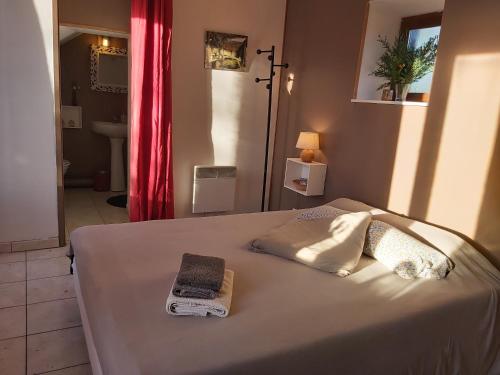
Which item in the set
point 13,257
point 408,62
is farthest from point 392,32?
point 13,257

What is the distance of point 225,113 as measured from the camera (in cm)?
408

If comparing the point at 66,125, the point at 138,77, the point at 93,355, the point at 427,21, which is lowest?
the point at 93,355

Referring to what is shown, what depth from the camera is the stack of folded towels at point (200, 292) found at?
62.1 inches

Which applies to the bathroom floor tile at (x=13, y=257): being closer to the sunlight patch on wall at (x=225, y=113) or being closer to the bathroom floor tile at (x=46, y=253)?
the bathroom floor tile at (x=46, y=253)

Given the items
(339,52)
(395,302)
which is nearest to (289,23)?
(339,52)

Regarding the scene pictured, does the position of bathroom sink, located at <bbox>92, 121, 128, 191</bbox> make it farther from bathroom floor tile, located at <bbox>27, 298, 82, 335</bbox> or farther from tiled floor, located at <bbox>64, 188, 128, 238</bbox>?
bathroom floor tile, located at <bbox>27, 298, 82, 335</bbox>

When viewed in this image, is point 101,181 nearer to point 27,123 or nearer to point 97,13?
point 27,123

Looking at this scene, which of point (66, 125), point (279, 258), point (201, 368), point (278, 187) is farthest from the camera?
point (66, 125)

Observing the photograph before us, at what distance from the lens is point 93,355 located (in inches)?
68.0

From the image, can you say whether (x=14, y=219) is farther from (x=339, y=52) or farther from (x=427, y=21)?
(x=427, y=21)

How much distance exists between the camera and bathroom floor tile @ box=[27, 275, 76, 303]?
102 inches

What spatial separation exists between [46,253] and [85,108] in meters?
2.52

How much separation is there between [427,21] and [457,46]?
0.56 m

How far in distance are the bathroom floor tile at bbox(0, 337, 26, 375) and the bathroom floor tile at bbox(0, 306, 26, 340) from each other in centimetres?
6
